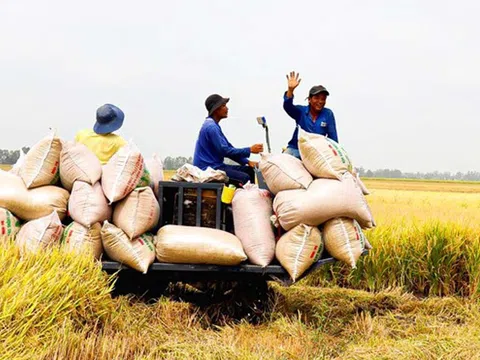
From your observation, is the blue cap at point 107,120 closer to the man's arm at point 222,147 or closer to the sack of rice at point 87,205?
the man's arm at point 222,147

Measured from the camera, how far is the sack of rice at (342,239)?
4629 millimetres

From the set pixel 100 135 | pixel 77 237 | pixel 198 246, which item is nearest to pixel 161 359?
pixel 198 246

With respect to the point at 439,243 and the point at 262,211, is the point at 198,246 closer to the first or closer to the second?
the point at 262,211

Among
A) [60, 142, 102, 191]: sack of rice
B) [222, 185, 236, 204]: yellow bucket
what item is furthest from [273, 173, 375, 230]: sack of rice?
[60, 142, 102, 191]: sack of rice

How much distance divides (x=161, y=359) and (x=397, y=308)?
120 inches

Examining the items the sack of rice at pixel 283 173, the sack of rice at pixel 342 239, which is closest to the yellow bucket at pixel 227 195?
the sack of rice at pixel 283 173

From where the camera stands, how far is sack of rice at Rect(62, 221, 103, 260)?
4.48m

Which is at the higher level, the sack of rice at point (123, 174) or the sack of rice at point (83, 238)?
the sack of rice at point (123, 174)

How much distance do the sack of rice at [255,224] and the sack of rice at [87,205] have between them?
1.04 metres

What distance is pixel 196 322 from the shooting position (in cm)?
482

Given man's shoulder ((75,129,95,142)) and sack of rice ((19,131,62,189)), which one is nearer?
sack of rice ((19,131,62,189))

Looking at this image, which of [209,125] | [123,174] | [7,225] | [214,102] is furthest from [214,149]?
[7,225]

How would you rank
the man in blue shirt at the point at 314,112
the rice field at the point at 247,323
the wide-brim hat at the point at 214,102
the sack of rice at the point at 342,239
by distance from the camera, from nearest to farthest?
the rice field at the point at 247,323
the sack of rice at the point at 342,239
the wide-brim hat at the point at 214,102
the man in blue shirt at the point at 314,112

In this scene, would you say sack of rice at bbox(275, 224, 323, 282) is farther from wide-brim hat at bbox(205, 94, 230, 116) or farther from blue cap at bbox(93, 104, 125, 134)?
blue cap at bbox(93, 104, 125, 134)
